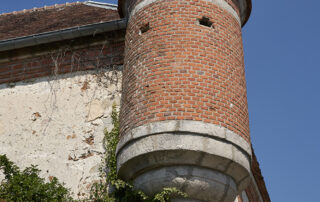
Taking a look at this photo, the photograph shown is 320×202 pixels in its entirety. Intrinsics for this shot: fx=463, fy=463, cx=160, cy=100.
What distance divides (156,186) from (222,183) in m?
0.87

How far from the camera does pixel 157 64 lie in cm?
648

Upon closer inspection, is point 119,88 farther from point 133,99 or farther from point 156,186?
point 156,186

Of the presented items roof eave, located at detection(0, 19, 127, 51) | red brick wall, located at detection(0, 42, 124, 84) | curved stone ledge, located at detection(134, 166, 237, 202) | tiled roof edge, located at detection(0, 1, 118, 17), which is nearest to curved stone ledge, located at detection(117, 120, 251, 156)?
curved stone ledge, located at detection(134, 166, 237, 202)

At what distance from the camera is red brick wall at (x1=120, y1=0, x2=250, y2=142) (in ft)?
20.0

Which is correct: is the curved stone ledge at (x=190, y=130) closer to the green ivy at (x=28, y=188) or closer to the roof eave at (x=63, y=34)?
the green ivy at (x=28, y=188)

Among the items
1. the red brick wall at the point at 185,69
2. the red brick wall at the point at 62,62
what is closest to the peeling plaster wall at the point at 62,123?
the red brick wall at the point at 62,62

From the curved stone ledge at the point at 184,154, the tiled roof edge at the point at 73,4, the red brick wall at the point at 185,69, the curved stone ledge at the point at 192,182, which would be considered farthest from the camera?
the tiled roof edge at the point at 73,4

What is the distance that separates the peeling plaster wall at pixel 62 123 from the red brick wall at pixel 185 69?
85 cm

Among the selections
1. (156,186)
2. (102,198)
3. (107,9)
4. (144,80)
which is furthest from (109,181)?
(107,9)

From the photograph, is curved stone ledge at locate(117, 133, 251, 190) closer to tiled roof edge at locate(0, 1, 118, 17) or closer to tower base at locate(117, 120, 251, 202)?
tower base at locate(117, 120, 251, 202)

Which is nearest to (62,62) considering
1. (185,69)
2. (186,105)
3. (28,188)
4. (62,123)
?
(62,123)

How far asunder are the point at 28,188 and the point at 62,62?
106 inches

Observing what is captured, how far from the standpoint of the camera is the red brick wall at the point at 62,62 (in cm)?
818

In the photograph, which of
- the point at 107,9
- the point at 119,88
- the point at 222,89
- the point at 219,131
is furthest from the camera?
the point at 107,9
